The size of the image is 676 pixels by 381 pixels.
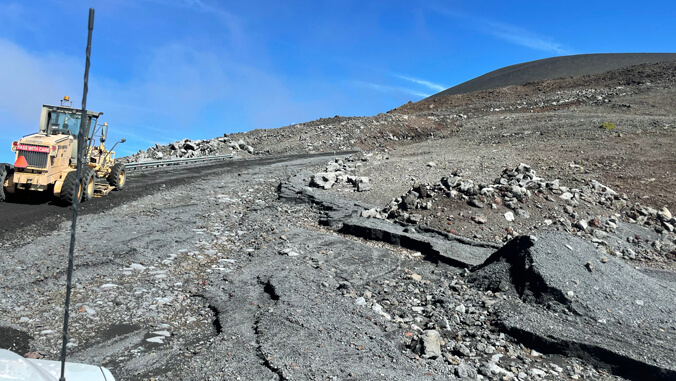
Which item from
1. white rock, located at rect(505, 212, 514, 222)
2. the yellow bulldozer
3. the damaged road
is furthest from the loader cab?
white rock, located at rect(505, 212, 514, 222)

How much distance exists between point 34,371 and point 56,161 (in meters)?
10.6

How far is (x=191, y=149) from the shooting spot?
2445 cm

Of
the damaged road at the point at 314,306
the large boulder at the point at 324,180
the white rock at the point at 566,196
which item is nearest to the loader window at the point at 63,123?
the damaged road at the point at 314,306

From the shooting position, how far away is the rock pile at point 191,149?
23.6 meters

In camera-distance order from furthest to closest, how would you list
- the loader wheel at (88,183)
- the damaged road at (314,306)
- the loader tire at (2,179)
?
the loader wheel at (88,183)
the loader tire at (2,179)
the damaged road at (314,306)

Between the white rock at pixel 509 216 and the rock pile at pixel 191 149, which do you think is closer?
the white rock at pixel 509 216

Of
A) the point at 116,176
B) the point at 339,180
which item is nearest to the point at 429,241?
the point at 339,180

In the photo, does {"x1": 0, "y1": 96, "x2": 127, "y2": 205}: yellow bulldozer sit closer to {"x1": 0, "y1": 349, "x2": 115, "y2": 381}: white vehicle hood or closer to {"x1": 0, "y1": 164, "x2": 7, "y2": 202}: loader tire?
{"x1": 0, "y1": 164, "x2": 7, "y2": 202}: loader tire

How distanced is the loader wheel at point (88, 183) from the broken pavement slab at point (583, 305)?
9.20 m

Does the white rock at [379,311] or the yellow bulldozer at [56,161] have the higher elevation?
the yellow bulldozer at [56,161]

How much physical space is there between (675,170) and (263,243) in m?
13.1

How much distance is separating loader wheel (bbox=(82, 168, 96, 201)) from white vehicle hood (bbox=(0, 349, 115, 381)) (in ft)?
32.1

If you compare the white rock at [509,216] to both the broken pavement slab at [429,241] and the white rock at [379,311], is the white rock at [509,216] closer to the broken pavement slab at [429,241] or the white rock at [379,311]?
the broken pavement slab at [429,241]

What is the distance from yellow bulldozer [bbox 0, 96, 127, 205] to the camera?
35.2ft
